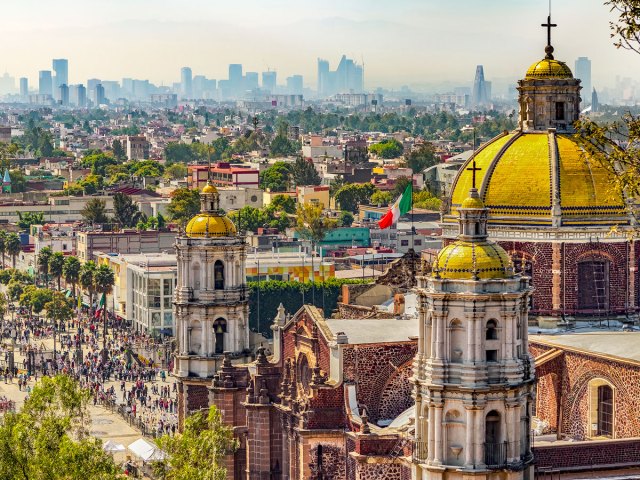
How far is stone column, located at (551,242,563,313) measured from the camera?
1620 inches

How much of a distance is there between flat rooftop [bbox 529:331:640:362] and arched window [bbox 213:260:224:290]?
13.3 metres

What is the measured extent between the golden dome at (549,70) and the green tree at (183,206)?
253 feet

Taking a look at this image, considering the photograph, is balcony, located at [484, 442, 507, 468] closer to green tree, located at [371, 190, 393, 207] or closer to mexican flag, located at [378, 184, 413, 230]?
mexican flag, located at [378, 184, 413, 230]

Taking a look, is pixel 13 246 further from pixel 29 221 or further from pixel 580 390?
pixel 580 390

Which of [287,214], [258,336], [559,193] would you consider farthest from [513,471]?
[287,214]

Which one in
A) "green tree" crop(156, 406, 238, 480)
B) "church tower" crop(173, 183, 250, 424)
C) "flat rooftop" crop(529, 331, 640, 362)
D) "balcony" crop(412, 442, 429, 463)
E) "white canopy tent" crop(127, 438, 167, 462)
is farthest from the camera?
"white canopy tent" crop(127, 438, 167, 462)

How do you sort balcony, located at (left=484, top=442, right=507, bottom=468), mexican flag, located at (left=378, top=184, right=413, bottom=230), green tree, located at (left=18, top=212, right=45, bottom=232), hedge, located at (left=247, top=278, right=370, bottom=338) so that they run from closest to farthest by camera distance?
balcony, located at (left=484, top=442, right=507, bottom=468), mexican flag, located at (left=378, top=184, right=413, bottom=230), hedge, located at (left=247, top=278, right=370, bottom=338), green tree, located at (left=18, top=212, right=45, bottom=232)

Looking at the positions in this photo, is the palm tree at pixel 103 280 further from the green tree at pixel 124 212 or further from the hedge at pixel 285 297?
the green tree at pixel 124 212

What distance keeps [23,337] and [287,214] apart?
44.8 m

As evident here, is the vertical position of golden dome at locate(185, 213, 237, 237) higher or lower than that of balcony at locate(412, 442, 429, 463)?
higher

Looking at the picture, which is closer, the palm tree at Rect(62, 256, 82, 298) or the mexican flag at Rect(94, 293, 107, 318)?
the mexican flag at Rect(94, 293, 107, 318)

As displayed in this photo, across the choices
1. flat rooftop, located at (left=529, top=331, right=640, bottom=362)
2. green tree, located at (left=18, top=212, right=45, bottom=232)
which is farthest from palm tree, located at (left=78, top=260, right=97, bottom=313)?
flat rooftop, located at (left=529, top=331, right=640, bottom=362)

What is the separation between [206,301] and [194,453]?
1277cm

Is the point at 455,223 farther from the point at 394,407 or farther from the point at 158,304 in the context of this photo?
the point at 158,304
